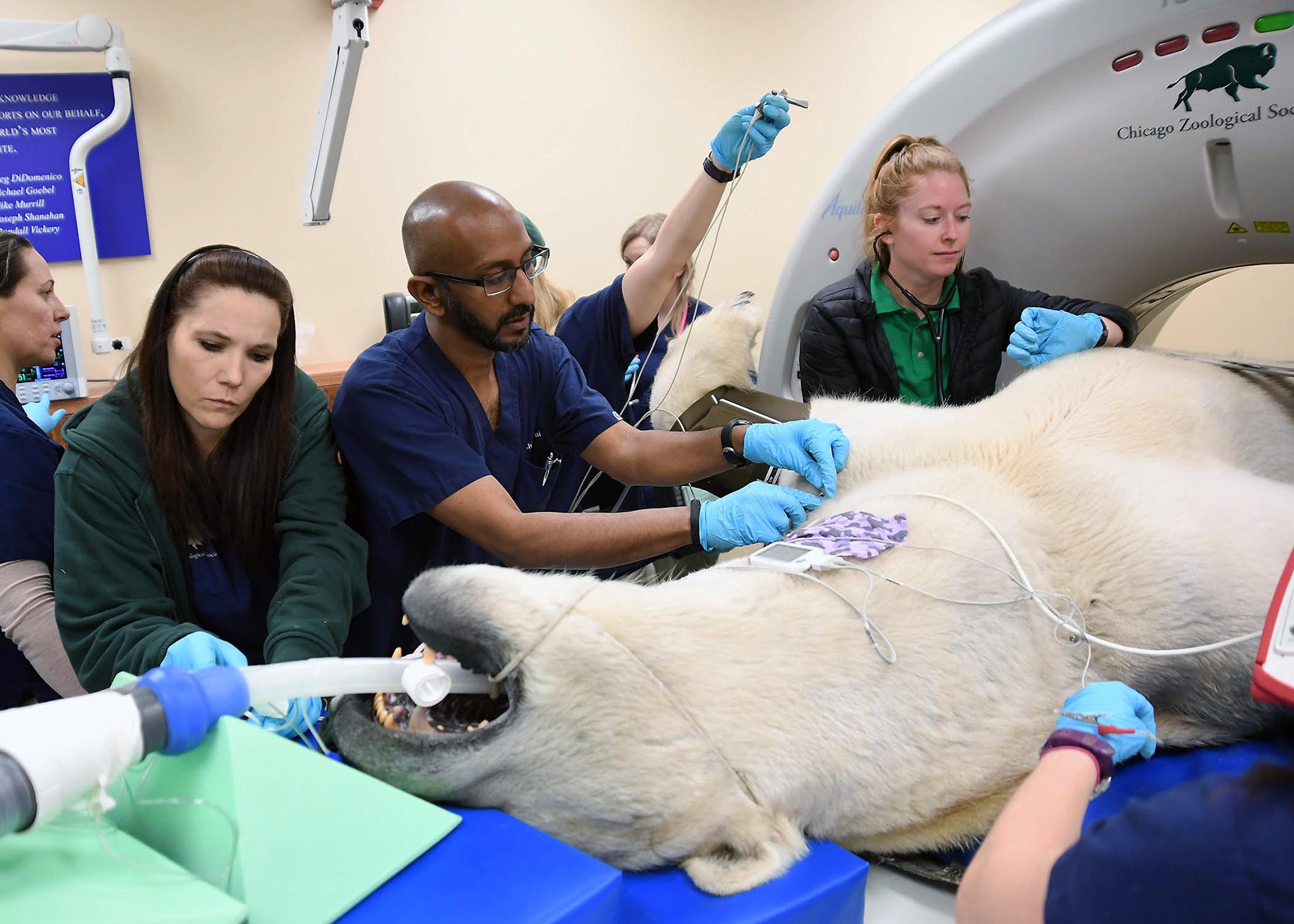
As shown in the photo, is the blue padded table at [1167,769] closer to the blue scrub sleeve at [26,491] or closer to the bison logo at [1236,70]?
the bison logo at [1236,70]

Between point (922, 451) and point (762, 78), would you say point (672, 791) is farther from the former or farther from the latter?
point (762, 78)

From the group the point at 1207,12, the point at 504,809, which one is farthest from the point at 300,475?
the point at 1207,12

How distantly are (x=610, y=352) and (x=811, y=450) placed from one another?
41.8 inches

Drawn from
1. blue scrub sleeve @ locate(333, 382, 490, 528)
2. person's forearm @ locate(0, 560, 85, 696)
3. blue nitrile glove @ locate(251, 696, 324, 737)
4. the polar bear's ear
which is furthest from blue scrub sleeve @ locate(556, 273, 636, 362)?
the polar bear's ear

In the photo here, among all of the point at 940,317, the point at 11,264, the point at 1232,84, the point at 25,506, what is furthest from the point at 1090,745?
the point at 11,264

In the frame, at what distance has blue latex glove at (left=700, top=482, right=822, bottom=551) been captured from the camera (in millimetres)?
1349

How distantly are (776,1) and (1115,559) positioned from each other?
397 cm

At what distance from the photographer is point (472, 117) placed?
150 inches

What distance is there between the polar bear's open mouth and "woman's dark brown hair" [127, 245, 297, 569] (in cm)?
66

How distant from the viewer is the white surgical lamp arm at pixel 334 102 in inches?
98.6

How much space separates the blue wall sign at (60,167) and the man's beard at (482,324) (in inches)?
86.8

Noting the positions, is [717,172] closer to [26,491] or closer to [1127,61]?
[1127,61]

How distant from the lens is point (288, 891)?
0.71m

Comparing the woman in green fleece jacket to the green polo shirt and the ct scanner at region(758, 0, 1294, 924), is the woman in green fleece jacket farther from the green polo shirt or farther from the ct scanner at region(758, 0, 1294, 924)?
the ct scanner at region(758, 0, 1294, 924)
